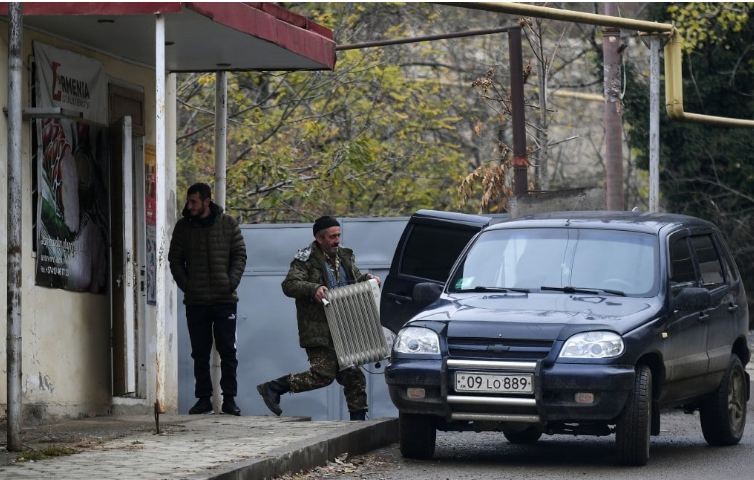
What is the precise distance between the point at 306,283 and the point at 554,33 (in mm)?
26810

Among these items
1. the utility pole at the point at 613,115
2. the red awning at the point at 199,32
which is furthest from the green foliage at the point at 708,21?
the red awning at the point at 199,32

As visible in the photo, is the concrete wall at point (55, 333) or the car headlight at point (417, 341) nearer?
the car headlight at point (417, 341)

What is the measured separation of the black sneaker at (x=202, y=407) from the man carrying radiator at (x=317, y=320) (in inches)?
36.9

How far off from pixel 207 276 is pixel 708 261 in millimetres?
4062

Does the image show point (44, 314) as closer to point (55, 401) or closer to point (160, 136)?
point (55, 401)

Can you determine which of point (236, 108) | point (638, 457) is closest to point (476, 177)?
point (236, 108)

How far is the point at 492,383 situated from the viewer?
33.2 ft

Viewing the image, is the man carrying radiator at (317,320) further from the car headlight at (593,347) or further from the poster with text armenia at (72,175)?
the car headlight at (593,347)

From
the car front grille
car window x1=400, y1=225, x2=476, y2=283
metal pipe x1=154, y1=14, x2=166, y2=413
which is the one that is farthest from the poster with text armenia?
the car front grille

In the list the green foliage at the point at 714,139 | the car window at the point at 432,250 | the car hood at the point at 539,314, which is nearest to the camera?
the car hood at the point at 539,314

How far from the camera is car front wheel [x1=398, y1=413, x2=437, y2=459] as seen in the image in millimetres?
10656

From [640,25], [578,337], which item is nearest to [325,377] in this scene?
[578,337]

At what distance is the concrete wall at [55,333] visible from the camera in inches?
476

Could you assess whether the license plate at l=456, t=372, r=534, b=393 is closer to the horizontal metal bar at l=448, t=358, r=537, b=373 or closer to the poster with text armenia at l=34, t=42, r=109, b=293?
the horizontal metal bar at l=448, t=358, r=537, b=373
